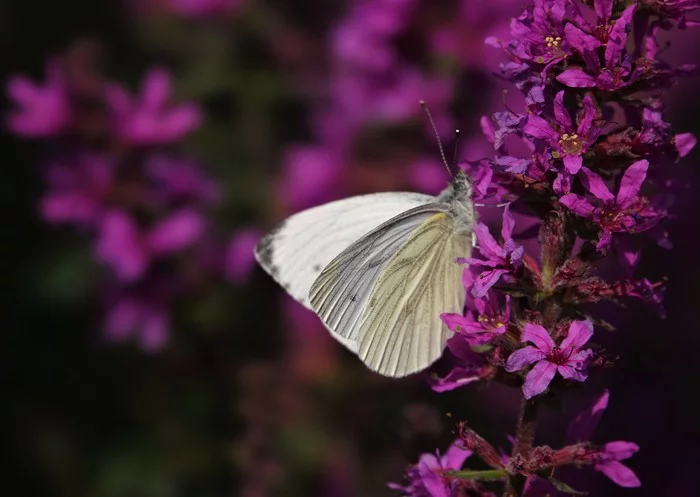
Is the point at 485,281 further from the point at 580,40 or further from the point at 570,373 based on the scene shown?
the point at 580,40

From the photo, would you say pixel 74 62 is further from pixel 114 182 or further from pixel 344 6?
pixel 344 6

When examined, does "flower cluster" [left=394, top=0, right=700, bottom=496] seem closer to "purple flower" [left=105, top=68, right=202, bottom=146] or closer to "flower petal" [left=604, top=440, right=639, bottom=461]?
"flower petal" [left=604, top=440, right=639, bottom=461]

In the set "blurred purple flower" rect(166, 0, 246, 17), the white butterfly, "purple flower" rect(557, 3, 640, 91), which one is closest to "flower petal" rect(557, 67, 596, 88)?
"purple flower" rect(557, 3, 640, 91)

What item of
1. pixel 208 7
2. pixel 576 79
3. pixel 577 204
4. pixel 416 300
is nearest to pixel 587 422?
pixel 577 204

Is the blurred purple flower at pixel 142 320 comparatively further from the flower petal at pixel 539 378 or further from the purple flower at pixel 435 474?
the flower petal at pixel 539 378

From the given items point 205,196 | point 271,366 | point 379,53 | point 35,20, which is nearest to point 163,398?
point 271,366
